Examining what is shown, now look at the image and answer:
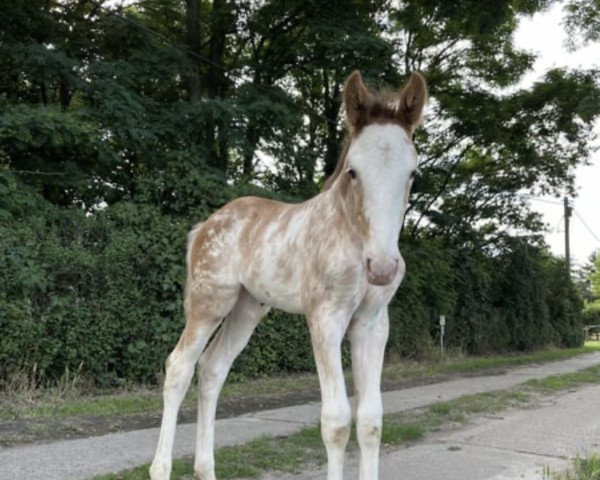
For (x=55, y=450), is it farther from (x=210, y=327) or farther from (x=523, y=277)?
(x=523, y=277)

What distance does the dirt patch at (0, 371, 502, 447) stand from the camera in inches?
242

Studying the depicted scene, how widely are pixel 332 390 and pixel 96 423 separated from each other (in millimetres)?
4237

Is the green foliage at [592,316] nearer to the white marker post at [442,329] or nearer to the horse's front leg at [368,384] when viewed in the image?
the white marker post at [442,329]

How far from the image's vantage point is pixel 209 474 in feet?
14.6

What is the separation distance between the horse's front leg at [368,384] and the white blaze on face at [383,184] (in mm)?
723

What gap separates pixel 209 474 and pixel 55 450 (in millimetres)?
1868

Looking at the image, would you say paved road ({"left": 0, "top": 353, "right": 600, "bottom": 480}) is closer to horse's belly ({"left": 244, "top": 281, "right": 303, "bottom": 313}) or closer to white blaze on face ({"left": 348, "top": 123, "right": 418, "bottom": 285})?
horse's belly ({"left": 244, "top": 281, "right": 303, "bottom": 313})

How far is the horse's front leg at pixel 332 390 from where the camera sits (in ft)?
11.5

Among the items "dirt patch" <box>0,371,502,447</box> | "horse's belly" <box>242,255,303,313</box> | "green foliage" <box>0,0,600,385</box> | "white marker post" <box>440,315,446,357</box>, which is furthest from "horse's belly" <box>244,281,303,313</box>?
"white marker post" <box>440,315,446,357</box>

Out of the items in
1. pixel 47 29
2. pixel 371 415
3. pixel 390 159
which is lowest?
pixel 371 415

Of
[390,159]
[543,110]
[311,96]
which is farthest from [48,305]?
[543,110]

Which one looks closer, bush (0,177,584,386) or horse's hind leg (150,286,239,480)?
horse's hind leg (150,286,239,480)

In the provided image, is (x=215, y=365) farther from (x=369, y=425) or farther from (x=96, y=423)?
(x=96, y=423)

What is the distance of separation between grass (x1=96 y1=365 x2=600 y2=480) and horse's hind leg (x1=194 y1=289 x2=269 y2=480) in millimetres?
427
